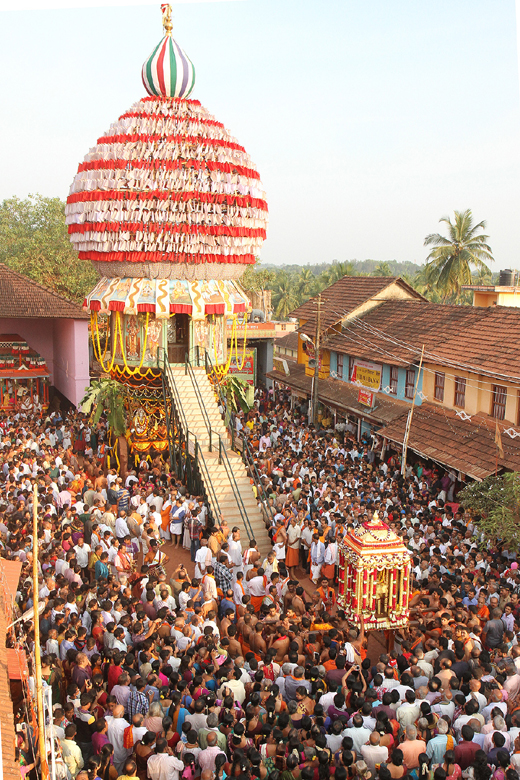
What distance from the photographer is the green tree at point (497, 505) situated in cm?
1280

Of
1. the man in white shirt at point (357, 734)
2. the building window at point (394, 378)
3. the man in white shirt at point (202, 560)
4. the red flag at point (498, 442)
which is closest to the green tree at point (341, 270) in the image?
the building window at point (394, 378)

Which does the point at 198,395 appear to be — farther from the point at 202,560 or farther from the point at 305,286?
the point at 305,286

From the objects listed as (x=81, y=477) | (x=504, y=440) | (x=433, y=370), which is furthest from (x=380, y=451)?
(x=81, y=477)

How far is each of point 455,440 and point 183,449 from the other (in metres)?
6.79

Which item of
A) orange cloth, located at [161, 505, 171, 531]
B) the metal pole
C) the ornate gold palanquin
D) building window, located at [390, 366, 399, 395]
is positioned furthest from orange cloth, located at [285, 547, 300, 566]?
building window, located at [390, 366, 399, 395]

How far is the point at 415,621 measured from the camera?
10.3 meters

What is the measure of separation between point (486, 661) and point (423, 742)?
5.45 feet

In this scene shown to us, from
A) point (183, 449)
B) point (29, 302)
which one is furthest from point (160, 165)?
point (29, 302)

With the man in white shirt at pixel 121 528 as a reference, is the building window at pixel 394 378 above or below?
above

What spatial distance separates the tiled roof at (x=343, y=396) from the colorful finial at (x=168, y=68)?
10876 millimetres

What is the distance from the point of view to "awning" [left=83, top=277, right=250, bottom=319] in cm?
1861

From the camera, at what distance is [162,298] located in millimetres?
18609

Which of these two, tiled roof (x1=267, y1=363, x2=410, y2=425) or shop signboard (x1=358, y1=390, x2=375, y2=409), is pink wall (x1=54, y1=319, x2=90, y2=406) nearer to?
tiled roof (x1=267, y1=363, x2=410, y2=425)

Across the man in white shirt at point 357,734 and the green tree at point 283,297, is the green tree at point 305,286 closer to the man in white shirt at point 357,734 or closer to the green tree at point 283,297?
the green tree at point 283,297
